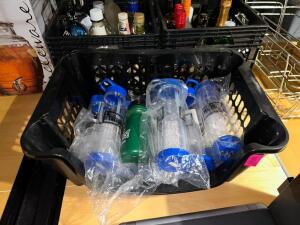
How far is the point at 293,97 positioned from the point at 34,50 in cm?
77

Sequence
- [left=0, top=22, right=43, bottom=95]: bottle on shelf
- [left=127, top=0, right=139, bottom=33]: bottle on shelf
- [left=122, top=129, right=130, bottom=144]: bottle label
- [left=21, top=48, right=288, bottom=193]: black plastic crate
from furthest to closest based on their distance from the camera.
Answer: [left=127, top=0, right=139, bottom=33]: bottle on shelf, [left=0, top=22, right=43, bottom=95]: bottle on shelf, [left=122, top=129, right=130, bottom=144]: bottle label, [left=21, top=48, right=288, bottom=193]: black plastic crate

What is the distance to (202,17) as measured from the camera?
0.76 m

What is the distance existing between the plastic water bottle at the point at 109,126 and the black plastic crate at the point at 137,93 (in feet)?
0.11

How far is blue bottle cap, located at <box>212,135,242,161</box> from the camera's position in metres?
Result: 0.48

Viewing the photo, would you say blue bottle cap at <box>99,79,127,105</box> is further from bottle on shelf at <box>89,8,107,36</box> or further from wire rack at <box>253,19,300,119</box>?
wire rack at <box>253,19,300,119</box>

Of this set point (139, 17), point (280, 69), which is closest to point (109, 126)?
point (139, 17)

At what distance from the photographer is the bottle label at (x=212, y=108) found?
568 mm

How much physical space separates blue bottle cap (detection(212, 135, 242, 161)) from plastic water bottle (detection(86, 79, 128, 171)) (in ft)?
0.71

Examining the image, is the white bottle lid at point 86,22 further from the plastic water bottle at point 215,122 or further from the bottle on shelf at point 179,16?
the plastic water bottle at point 215,122

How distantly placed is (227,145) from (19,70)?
618 mm

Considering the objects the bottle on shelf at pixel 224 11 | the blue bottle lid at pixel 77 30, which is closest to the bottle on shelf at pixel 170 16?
the bottle on shelf at pixel 224 11

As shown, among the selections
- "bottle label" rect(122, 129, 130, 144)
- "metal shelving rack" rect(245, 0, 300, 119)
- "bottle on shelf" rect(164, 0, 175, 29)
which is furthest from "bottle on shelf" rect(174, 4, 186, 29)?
"bottle label" rect(122, 129, 130, 144)

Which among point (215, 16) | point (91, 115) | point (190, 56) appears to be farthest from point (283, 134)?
point (215, 16)

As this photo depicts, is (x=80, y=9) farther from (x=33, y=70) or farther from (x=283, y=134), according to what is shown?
(x=283, y=134)
